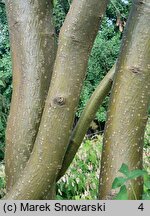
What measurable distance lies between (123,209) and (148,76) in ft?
1.12

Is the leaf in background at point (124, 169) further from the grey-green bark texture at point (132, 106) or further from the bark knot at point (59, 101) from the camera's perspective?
the bark knot at point (59, 101)

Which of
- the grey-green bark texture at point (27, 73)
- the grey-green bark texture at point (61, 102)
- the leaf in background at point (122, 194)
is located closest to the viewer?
the leaf in background at point (122, 194)

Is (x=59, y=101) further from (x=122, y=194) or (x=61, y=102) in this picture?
(x=122, y=194)

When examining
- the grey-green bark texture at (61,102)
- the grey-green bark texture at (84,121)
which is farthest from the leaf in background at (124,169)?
the grey-green bark texture at (84,121)

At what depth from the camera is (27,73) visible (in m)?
1.26

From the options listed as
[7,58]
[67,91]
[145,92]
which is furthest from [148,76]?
[7,58]

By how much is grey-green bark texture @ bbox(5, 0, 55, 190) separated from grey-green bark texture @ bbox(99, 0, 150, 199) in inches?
8.9

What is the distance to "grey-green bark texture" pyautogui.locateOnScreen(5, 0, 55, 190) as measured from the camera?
1.24m

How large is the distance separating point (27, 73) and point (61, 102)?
20 centimetres

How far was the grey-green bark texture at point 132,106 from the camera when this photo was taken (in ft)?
3.70

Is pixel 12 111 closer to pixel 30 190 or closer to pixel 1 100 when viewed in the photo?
pixel 30 190

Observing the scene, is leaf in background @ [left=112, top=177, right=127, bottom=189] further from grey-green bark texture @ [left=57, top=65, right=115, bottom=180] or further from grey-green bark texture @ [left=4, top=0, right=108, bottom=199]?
grey-green bark texture @ [left=57, top=65, right=115, bottom=180]

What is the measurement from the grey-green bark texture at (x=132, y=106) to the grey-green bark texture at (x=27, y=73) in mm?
225

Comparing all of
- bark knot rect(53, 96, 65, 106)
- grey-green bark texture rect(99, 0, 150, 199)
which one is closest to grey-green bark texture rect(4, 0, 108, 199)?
bark knot rect(53, 96, 65, 106)
